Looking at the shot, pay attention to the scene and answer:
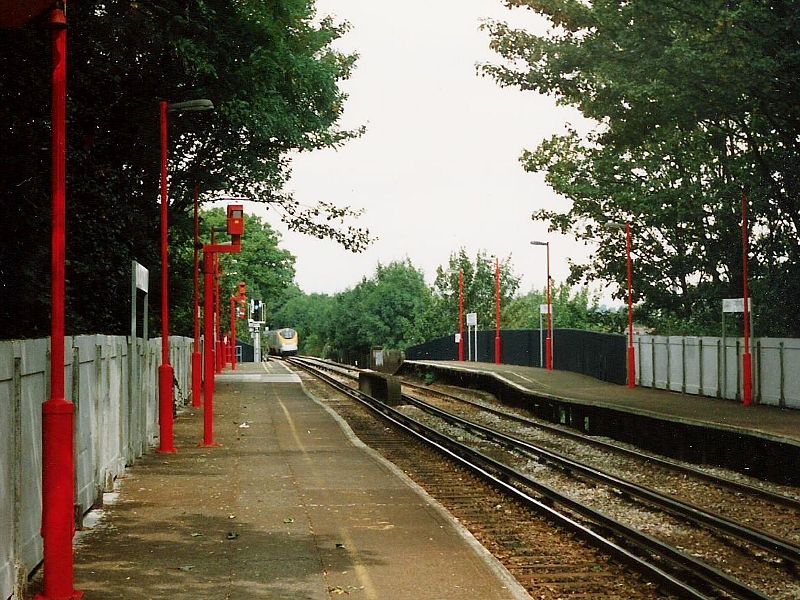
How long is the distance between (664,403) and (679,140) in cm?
1410

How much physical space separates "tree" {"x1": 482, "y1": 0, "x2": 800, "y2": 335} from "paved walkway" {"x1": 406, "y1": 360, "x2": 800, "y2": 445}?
494cm

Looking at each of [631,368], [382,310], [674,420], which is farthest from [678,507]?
[382,310]

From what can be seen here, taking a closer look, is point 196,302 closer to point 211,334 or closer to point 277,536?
point 211,334

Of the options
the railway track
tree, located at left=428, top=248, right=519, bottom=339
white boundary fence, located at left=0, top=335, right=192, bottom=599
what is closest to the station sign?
white boundary fence, located at left=0, top=335, right=192, bottom=599

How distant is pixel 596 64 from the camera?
33375mm

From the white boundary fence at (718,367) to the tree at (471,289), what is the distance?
113 feet

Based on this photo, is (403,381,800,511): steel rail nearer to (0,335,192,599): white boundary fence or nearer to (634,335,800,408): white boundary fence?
(634,335,800,408): white boundary fence

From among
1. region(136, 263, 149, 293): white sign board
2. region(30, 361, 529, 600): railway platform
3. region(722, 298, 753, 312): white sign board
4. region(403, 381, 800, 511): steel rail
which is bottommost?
region(403, 381, 800, 511): steel rail

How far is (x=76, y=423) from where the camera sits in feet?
36.8

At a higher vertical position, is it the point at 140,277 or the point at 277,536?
the point at 140,277

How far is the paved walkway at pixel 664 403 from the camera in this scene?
21766 mm

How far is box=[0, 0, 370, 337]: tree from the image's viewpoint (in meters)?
17.8

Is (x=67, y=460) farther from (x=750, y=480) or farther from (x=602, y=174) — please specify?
(x=602, y=174)

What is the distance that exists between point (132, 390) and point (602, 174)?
100ft
